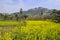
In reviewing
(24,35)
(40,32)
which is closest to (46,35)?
(40,32)

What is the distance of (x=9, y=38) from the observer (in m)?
7.86

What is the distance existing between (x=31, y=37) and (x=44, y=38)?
457 mm

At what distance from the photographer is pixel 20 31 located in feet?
28.5

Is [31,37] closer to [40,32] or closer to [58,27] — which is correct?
[40,32]

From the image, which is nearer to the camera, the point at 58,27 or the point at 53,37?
the point at 53,37

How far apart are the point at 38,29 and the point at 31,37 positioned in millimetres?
975

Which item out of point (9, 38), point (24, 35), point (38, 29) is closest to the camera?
point (9, 38)

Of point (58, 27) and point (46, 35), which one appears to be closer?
point (46, 35)

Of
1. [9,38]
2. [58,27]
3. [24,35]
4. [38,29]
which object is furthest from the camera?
[58,27]

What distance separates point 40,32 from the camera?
28.4 feet

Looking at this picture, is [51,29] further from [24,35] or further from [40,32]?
[24,35]

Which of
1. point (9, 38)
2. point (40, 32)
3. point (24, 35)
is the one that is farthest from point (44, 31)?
point (9, 38)

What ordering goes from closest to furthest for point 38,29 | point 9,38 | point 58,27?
point 9,38
point 38,29
point 58,27

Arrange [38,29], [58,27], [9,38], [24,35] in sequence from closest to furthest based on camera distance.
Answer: [9,38] → [24,35] → [38,29] → [58,27]
